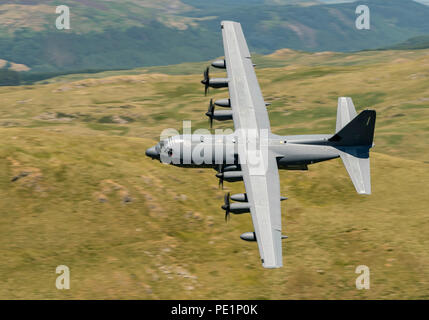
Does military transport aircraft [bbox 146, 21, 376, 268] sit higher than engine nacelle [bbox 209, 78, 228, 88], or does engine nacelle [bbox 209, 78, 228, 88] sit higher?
engine nacelle [bbox 209, 78, 228, 88]

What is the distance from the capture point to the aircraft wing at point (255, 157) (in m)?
30.3

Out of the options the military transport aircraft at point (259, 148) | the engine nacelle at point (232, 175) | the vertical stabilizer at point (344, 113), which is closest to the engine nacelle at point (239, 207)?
the military transport aircraft at point (259, 148)

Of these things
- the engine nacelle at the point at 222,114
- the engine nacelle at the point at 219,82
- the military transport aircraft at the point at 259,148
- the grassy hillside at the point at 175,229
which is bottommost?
the grassy hillside at the point at 175,229

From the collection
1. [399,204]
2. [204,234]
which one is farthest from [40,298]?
[399,204]

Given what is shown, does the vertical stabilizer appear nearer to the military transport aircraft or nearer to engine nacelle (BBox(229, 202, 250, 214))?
the military transport aircraft

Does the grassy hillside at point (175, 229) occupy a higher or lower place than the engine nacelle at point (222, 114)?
lower

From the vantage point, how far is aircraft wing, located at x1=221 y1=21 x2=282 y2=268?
30.3 m

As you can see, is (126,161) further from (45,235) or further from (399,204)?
(399,204)

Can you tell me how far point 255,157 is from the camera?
3909 centimetres

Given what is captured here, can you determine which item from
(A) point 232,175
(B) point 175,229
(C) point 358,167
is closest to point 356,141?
(C) point 358,167

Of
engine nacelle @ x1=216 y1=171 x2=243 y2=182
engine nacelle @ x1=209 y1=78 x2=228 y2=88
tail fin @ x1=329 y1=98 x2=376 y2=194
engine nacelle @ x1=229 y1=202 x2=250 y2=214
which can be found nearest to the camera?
engine nacelle @ x1=229 y1=202 x2=250 y2=214

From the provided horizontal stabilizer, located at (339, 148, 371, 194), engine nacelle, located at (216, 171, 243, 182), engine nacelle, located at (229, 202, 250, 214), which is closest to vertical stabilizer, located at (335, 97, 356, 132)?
horizontal stabilizer, located at (339, 148, 371, 194)

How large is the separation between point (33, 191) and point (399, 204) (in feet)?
118

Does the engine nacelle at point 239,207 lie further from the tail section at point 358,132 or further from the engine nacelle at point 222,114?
the tail section at point 358,132
